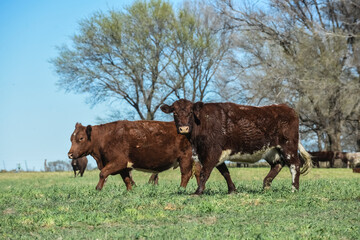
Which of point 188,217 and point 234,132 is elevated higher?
point 234,132

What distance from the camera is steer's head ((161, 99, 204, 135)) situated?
9.52 m

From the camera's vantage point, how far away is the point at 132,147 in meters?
12.0

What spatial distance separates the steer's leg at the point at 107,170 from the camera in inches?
457

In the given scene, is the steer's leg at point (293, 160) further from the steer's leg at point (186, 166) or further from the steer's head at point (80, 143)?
the steer's head at point (80, 143)

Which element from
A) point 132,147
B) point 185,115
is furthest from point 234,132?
point 132,147

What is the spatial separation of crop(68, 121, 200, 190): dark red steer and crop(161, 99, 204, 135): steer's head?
2.60 m

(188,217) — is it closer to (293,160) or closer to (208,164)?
(208,164)

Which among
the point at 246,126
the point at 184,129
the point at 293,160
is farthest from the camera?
the point at 293,160

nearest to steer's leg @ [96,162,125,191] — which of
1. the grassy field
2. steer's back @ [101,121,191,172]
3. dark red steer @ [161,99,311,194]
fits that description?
steer's back @ [101,121,191,172]

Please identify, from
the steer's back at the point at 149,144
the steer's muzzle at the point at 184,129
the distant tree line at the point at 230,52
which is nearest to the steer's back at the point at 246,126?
the steer's muzzle at the point at 184,129

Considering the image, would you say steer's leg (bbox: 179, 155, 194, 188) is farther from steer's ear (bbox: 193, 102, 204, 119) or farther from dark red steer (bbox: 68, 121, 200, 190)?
steer's ear (bbox: 193, 102, 204, 119)

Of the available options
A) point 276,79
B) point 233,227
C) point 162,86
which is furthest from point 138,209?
point 162,86

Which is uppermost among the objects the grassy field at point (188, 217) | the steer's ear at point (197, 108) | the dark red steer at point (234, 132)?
the steer's ear at point (197, 108)

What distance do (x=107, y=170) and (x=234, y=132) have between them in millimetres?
3344
